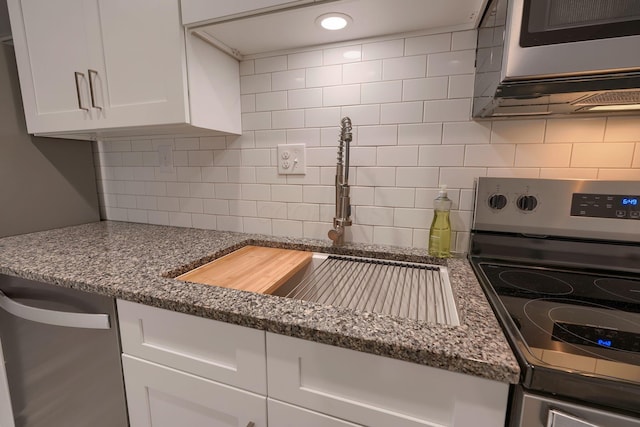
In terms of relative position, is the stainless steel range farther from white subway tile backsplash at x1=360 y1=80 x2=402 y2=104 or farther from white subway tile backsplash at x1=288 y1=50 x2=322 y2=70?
white subway tile backsplash at x1=288 y1=50 x2=322 y2=70

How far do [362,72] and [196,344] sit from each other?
99 cm

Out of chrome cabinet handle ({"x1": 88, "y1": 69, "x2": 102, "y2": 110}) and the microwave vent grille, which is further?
chrome cabinet handle ({"x1": 88, "y1": 69, "x2": 102, "y2": 110})

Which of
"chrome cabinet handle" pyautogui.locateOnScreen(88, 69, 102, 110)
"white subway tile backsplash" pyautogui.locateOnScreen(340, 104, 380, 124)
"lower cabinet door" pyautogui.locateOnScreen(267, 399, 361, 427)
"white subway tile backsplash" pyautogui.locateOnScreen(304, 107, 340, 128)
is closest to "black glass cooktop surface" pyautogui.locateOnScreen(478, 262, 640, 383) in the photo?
"lower cabinet door" pyautogui.locateOnScreen(267, 399, 361, 427)

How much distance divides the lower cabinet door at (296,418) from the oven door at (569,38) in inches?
30.8

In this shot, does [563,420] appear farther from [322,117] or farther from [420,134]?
[322,117]

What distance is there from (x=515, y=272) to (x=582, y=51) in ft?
1.78

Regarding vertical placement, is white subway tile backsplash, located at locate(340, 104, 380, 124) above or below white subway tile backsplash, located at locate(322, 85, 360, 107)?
below

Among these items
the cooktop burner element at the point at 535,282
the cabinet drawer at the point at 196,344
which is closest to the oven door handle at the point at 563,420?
the cooktop burner element at the point at 535,282

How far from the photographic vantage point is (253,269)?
0.92m

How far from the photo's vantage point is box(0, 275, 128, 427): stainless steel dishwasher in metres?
0.79

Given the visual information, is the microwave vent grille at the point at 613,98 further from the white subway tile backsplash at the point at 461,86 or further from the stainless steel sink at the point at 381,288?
the stainless steel sink at the point at 381,288

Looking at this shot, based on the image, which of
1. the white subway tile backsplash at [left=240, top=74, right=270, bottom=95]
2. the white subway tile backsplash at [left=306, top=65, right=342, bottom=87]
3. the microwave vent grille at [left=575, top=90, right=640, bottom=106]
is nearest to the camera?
the microwave vent grille at [left=575, top=90, right=640, bottom=106]

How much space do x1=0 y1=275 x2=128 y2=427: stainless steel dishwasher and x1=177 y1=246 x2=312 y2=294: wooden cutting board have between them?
253mm

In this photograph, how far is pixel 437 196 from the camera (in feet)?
3.18
